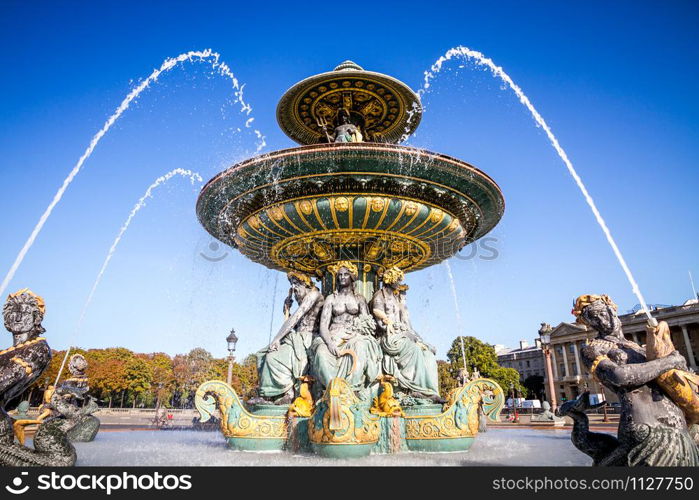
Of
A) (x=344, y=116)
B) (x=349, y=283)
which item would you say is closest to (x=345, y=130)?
(x=344, y=116)

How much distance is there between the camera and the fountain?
5867 millimetres

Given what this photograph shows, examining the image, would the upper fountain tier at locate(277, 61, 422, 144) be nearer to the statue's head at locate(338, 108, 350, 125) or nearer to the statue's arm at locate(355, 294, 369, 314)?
the statue's head at locate(338, 108, 350, 125)

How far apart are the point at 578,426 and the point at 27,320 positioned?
454cm

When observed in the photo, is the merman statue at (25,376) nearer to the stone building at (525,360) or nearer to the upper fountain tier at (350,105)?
the upper fountain tier at (350,105)

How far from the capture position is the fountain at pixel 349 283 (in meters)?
5.87

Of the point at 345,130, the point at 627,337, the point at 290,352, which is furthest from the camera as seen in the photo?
the point at 627,337

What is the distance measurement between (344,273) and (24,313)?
13.9 feet

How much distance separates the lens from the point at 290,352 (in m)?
6.77

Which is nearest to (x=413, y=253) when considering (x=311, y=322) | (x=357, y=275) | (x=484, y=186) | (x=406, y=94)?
(x=357, y=275)

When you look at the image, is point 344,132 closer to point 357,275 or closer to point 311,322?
point 357,275

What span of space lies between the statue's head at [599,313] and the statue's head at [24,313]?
450 cm

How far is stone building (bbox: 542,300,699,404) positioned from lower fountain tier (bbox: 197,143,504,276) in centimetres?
4243

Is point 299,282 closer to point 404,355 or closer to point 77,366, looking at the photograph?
point 404,355

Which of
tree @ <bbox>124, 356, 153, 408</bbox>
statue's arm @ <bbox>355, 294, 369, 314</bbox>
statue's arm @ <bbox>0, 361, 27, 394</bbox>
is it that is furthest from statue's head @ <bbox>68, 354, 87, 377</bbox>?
tree @ <bbox>124, 356, 153, 408</bbox>
